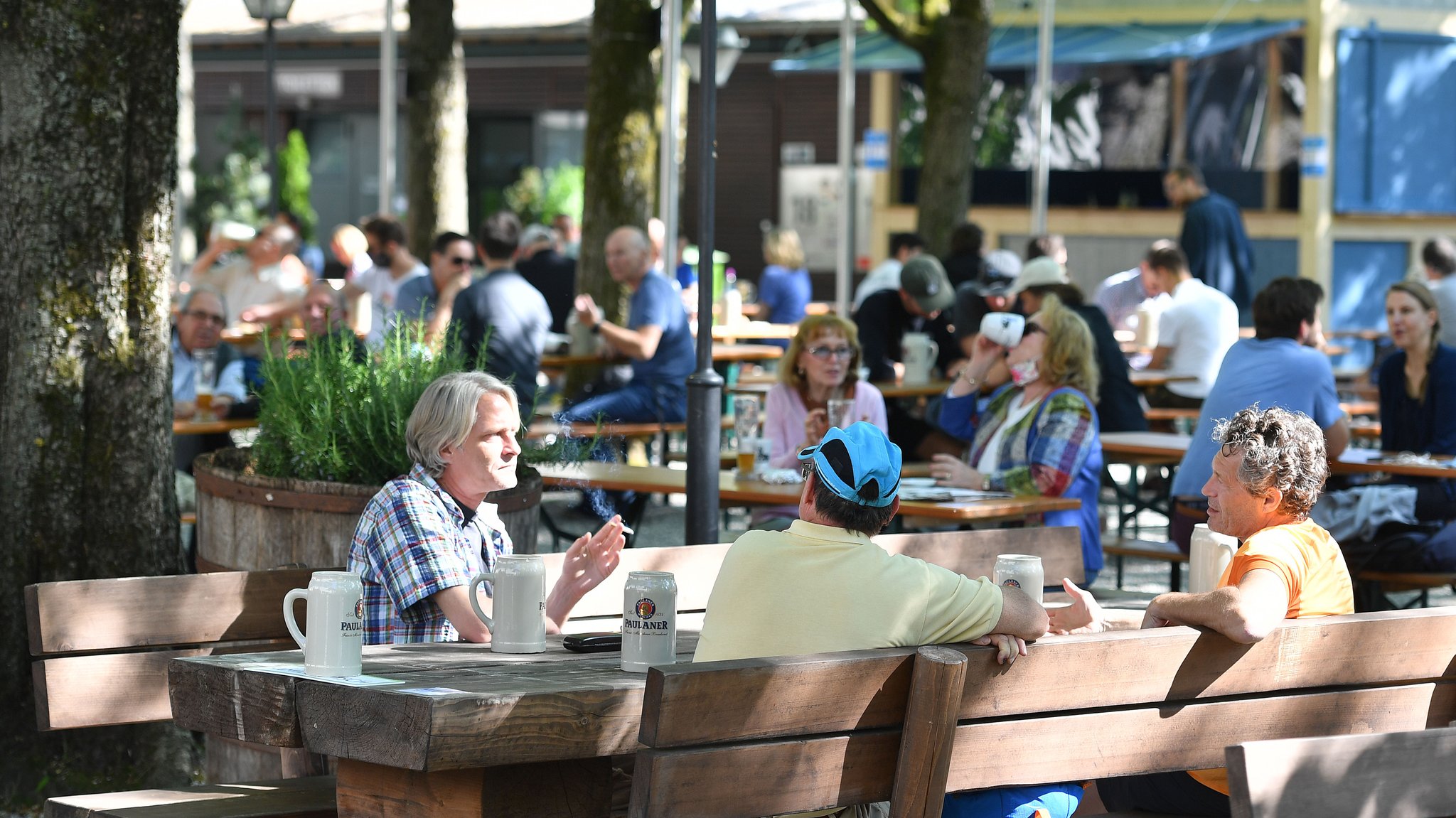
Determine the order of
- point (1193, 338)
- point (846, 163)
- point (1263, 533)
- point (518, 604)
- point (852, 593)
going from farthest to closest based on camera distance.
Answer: point (846, 163) → point (1193, 338) → point (1263, 533) → point (518, 604) → point (852, 593)

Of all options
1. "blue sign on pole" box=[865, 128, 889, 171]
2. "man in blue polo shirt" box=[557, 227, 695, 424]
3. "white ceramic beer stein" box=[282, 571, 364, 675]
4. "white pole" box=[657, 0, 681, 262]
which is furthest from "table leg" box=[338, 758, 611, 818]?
"blue sign on pole" box=[865, 128, 889, 171]

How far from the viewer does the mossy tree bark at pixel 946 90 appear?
1480 cm

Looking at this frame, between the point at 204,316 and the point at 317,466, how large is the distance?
12.2ft

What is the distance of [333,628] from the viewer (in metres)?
3.28

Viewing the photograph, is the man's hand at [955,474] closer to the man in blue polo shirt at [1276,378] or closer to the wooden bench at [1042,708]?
the man in blue polo shirt at [1276,378]

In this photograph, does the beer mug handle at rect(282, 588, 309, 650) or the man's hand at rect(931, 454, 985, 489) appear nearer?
the beer mug handle at rect(282, 588, 309, 650)

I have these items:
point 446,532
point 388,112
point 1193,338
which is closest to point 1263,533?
point 446,532

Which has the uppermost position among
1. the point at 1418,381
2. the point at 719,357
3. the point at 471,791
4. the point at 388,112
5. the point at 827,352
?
the point at 388,112

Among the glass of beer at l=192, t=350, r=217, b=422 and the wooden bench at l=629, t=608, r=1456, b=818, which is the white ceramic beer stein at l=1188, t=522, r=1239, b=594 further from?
the glass of beer at l=192, t=350, r=217, b=422

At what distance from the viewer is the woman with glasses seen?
6.31 m

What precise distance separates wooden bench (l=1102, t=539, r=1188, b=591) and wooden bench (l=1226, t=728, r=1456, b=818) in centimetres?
402

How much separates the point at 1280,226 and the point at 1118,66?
308cm

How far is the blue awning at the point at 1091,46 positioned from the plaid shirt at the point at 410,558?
14.9m

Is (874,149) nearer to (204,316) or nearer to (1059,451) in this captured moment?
(204,316)
